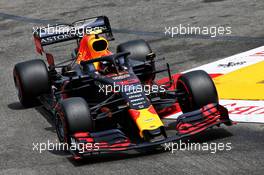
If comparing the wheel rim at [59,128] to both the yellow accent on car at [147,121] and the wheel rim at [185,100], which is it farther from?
the wheel rim at [185,100]

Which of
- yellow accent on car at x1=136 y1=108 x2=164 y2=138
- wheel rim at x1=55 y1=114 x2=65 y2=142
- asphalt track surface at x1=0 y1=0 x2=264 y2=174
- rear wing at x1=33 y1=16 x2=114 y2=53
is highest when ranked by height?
rear wing at x1=33 y1=16 x2=114 y2=53

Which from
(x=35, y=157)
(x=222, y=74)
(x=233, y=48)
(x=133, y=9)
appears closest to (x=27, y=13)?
(x=133, y=9)

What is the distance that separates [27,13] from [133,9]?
3.79m

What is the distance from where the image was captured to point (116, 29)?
1955 cm

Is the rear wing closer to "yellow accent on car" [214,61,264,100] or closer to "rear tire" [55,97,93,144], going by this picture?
"yellow accent on car" [214,61,264,100]

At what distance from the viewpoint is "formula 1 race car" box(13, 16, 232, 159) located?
9734 mm

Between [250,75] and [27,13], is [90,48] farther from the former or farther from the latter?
[27,13]

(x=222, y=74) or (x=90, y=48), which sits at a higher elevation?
(x=90, y=48)

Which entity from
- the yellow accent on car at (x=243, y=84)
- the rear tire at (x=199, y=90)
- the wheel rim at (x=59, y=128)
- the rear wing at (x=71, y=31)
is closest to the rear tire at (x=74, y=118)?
the wheel rim at (x=59, y=128)

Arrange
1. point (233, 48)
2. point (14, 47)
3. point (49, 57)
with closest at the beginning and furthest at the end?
point (49, 57) < point (233, 48) < point (14, 47)

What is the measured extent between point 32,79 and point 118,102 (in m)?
2.53

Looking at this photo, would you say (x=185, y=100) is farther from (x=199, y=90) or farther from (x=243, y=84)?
(x=243, y=84)

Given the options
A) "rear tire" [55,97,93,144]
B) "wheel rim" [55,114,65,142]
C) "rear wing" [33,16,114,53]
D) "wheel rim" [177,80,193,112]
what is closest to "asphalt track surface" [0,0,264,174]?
"wheel rim" [55,114,65,142]

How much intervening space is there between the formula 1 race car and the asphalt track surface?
0.90ft
